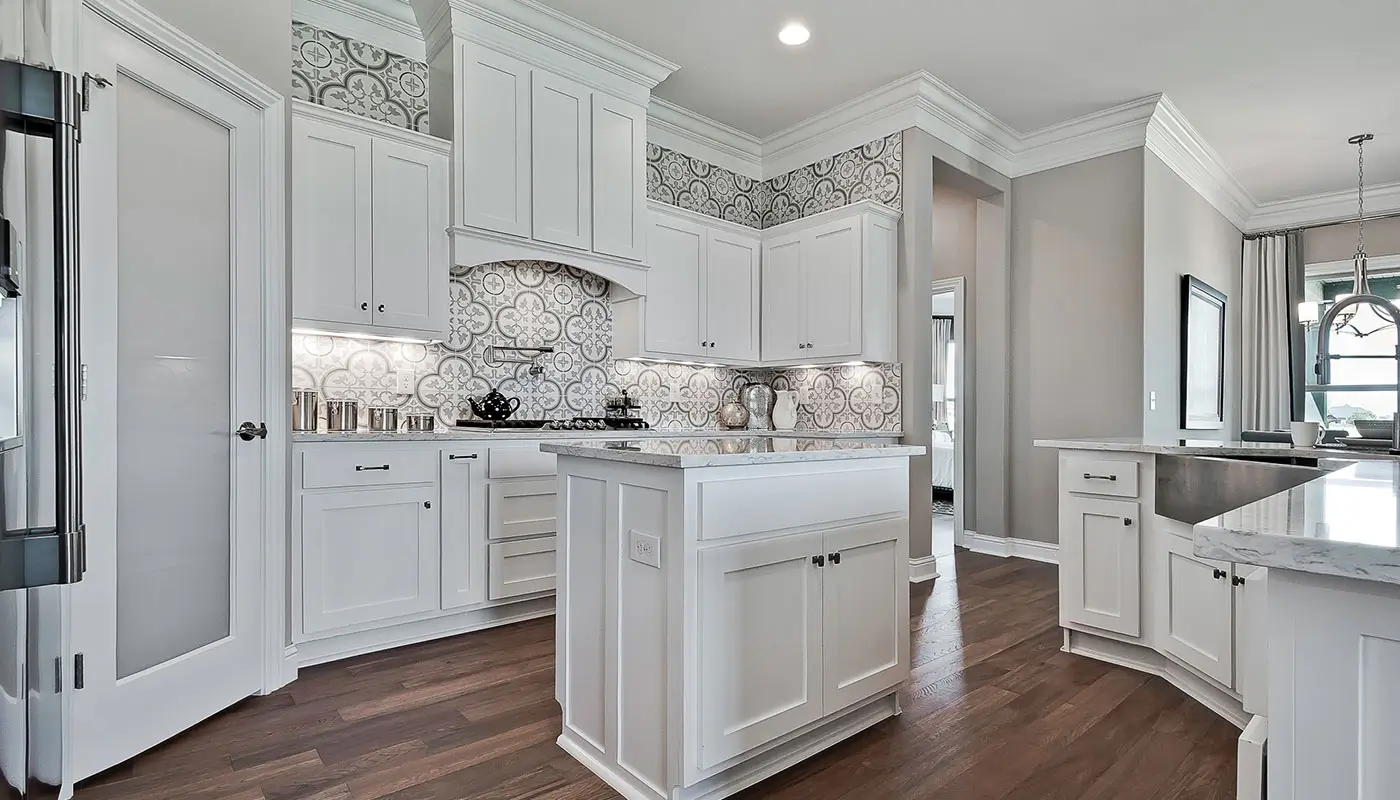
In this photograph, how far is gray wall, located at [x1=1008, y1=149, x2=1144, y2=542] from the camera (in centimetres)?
459

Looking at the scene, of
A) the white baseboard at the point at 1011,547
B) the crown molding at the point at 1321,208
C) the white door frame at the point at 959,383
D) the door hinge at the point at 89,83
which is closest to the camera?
the door hinge at the point at 89,83

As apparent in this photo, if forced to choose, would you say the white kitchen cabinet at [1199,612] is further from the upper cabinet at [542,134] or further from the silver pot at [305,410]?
the silver pot at [305,410]

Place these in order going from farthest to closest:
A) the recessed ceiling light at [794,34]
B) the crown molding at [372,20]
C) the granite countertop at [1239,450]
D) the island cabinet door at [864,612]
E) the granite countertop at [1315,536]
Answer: the recessed ceiling light at [794,34]
the crown molding at [372,20]
the granite countertop at [1239,450]
the island cabinet door at [864,612]
the granite countertop at [1315,536]

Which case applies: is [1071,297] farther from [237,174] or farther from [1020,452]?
[237,174]

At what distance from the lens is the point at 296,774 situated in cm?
197

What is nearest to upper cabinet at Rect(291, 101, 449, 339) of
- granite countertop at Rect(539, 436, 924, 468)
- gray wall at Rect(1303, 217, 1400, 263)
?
granite countertop at Rect(539, 436, 924, 468)

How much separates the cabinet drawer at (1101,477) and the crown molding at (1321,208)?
541 cm

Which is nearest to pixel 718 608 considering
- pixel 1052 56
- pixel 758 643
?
pixel 758 643

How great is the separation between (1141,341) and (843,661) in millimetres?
3525

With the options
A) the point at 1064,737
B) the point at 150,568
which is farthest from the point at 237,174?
the point at 1064,737

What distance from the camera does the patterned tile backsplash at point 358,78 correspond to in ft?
11.0

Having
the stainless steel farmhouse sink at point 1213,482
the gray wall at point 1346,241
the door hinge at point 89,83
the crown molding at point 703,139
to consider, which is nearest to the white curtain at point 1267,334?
the gray wall at point 1346,241

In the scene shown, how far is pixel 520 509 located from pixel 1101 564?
8.26ft

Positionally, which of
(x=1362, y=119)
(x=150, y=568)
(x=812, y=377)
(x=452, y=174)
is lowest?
(x=150, y=568)
